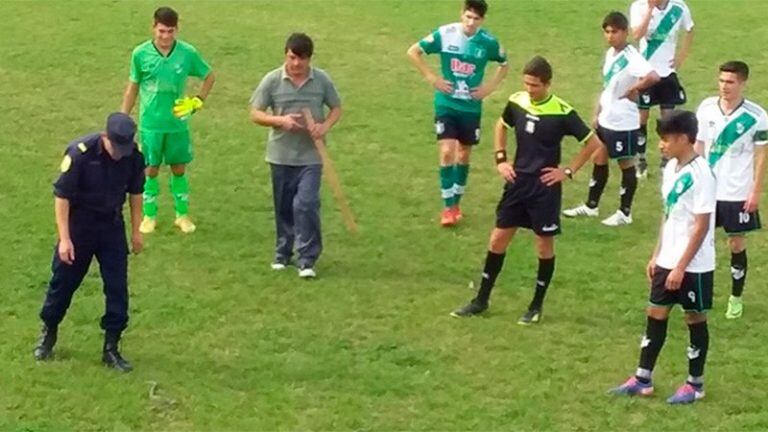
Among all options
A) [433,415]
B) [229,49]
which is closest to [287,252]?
[433,415]

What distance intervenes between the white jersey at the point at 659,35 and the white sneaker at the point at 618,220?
6.45 ft

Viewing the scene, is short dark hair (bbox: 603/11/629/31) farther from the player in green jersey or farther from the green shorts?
the green shorts

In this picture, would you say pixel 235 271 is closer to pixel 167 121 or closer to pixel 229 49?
pixel 167 121

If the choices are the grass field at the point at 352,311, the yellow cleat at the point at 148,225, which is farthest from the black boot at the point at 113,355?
the yellow cleat at the point at 148,225

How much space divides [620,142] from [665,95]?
69.6 inches

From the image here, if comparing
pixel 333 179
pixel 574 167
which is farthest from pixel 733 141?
pixel 333 179

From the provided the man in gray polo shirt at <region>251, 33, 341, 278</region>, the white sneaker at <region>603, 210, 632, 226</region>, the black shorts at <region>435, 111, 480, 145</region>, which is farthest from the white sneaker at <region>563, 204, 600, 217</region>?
the man in gray polo shirt at <region>251, 33, 341, 278</region>

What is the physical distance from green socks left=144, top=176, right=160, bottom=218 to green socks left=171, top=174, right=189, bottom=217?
17cm

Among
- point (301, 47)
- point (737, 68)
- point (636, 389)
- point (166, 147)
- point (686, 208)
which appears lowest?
point (636, 389)

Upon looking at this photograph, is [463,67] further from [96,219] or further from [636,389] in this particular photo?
[96,219]

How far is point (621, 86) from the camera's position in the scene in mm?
12445

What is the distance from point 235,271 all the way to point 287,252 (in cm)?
47

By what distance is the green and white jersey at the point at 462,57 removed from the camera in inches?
489

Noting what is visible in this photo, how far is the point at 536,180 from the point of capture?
32.4 feet
